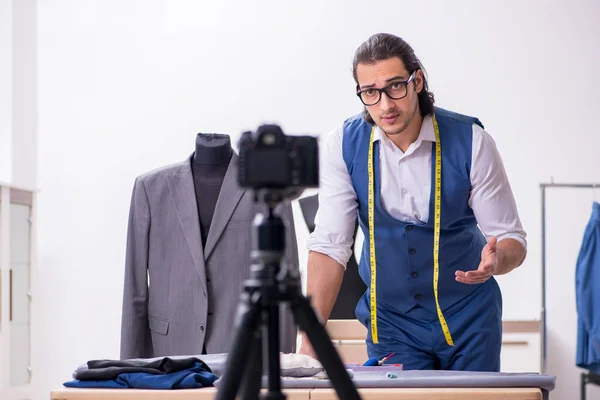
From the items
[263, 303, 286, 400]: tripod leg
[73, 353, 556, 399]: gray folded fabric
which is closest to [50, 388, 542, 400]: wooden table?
[73, 353, 556, 399]: gray folded fabric

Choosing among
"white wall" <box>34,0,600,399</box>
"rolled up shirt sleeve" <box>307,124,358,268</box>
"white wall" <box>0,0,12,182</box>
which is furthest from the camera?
"white wall" <box>0,0,12,182</box>

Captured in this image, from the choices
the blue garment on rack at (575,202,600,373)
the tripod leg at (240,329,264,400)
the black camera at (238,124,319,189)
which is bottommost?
the blue garment on rack at (575,202,600,373)

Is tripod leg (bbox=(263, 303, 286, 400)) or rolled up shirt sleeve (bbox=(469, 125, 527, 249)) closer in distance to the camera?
tripod leg (bbox=(263, 303, 286, 400))

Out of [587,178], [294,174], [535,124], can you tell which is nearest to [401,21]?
[535,124]

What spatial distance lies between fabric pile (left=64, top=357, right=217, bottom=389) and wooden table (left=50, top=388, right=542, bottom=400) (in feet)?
0.10

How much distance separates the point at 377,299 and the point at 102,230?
2.79 meters

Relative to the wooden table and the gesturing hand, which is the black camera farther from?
the gesturing hand

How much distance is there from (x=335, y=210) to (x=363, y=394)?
2.83ft

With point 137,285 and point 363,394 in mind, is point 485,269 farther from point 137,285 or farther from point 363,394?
point 137,285

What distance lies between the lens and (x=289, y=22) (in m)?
4.77

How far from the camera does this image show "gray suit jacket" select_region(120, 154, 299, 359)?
2.66 meters

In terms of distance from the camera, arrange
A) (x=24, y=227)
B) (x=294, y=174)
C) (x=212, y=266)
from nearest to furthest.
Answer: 1. (x=294, y=174)
2. (x=212, y=266)
3. (x=24, y=227)

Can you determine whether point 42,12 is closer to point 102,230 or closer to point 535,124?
point 102,230

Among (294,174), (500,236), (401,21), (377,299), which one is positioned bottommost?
(377,299)
